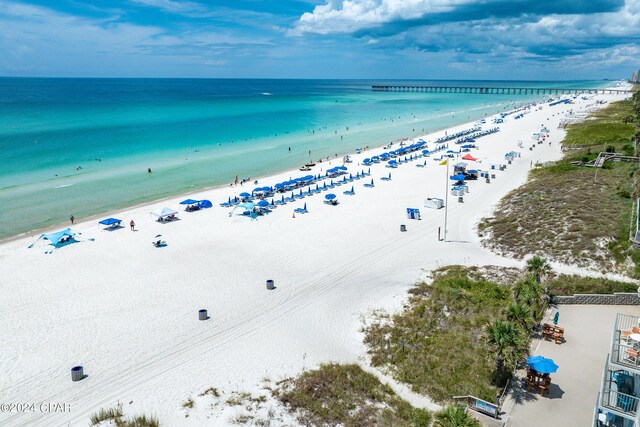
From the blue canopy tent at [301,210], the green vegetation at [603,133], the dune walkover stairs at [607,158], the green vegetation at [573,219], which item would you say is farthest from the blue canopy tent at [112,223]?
the green vegetation at [603,133]

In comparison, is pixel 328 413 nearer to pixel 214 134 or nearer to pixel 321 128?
pixel 214 134

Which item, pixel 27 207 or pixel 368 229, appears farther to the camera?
pixel 27 207

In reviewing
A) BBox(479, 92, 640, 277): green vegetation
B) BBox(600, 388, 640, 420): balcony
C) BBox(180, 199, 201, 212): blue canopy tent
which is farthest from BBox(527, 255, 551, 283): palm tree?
BBox(180, 199, 201, 212): blue canopy tent

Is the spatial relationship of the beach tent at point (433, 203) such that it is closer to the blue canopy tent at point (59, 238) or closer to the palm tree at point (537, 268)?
the palm tree at point (537, 268)

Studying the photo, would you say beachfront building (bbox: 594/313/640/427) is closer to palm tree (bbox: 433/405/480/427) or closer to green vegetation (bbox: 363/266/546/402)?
green vegetation (bbox: 363/266/546/402)

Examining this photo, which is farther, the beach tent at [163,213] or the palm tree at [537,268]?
the beach tent at [163,213]

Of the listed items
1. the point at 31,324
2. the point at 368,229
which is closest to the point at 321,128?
the point at 368,229

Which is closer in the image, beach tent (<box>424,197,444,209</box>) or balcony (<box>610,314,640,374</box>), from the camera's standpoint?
balcony (<box>610,314,640,374</box>)
